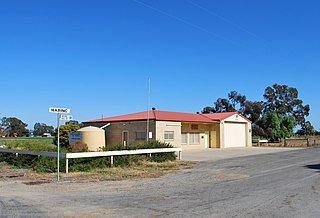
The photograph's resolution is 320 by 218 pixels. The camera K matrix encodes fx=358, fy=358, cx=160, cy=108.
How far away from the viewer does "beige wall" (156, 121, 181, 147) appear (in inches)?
1331

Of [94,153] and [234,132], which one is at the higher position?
[234,132]

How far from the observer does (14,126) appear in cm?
11181

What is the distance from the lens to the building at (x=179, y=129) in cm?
3450

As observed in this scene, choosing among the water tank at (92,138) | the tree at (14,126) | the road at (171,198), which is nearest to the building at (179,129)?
the water tank at (92,138)

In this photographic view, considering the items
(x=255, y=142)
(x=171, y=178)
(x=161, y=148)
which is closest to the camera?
(x=171, y=178)

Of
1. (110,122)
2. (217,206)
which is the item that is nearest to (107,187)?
(217,206)

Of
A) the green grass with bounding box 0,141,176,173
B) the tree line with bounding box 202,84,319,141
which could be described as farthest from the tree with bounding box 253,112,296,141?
the green grass with bounding box 0,141,176,173

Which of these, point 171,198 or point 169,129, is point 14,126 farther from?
point 171,198

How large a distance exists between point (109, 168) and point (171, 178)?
4.31m

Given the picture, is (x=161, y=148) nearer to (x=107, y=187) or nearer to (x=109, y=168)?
(x=109, y=168)

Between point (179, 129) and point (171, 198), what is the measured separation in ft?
85.7

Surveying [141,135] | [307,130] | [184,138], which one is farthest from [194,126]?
[307,130]

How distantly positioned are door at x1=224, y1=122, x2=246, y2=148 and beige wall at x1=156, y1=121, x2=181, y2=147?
8709mm

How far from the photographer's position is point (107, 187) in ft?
41.2
